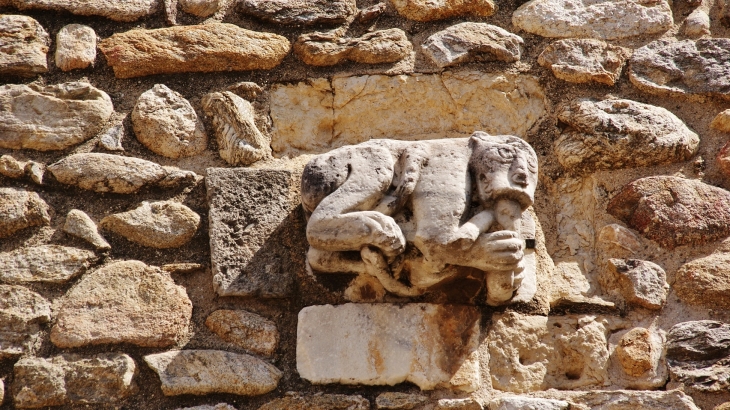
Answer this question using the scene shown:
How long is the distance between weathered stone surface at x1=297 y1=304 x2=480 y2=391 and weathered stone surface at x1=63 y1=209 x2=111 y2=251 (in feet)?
2.00

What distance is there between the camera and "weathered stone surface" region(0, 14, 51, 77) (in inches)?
103

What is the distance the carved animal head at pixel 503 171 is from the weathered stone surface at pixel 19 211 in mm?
1229

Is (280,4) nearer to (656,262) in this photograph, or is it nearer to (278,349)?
(278,349)

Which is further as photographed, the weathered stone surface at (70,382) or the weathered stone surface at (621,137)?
the weathered stone surface at (621,137)

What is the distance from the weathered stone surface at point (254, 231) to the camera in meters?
2.35

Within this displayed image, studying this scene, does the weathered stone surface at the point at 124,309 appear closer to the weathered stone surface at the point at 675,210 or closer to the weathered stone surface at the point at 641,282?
the weathered stone surface at the point at 641,282

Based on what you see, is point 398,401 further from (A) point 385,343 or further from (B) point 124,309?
(B) point 124,309

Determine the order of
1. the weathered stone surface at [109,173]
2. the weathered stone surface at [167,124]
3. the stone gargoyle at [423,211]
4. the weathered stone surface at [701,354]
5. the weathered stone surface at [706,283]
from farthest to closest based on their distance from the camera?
the weathered stone surface at [167,124] → the weathered stone surface at [109,173] → the weathered stone surface at [706,283] → the weathered stone surface at [701,354] → the stone gargoyle at [423,211]

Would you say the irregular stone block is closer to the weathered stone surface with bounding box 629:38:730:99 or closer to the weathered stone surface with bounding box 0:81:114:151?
the weathered stone surface with bounding box 0:81:114:151

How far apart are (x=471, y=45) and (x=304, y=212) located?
81 centimetres

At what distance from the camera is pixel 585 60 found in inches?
106

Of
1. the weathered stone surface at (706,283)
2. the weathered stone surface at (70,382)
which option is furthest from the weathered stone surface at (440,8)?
the weathered stone surface at (70,382)

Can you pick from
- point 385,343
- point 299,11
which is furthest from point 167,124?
point 385,343

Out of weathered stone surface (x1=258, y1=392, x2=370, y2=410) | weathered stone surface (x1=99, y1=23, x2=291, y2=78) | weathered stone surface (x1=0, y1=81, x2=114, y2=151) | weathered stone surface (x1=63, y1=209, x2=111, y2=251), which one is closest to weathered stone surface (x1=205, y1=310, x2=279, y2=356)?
weathered stone surface (x1=258, y1=392, x2=370, y2=410)
